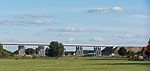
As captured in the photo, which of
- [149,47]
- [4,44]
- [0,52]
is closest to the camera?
[149,47]

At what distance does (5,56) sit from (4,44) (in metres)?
21.6

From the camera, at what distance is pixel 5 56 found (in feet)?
580

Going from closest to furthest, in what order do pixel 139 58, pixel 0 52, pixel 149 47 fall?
pixel 149 47, pixel 139 58, pixel 0 52

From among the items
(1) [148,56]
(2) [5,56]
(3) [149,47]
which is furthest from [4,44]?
(3) [149,47]

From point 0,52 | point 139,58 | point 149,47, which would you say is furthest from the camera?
point 0,52

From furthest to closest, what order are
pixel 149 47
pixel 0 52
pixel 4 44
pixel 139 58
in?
pixel 4 44
pixel 0 52
pixel 139 58
pixel 149 47

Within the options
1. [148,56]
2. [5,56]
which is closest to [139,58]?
[148,56]

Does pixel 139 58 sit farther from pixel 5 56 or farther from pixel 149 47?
pixel 5 56

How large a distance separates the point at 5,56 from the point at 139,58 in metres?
68.1

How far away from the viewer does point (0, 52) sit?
176125 mm

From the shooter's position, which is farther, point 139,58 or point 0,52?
point 0,52

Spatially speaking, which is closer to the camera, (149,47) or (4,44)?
(149,47)

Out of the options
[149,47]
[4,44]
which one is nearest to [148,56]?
[149,47]

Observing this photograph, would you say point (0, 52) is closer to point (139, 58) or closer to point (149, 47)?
point (139, 58)
